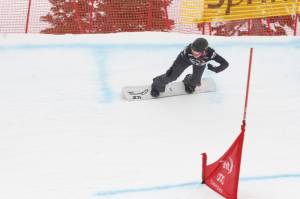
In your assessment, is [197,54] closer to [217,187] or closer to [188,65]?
[188,65]

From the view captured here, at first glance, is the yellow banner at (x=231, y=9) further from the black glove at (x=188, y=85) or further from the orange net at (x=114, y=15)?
the black glove at (x=188, y=85)

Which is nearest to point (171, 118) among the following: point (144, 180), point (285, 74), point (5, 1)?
point (144, 180)

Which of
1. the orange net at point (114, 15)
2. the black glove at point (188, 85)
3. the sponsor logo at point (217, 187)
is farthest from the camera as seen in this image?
the orange net at point (114, 15)

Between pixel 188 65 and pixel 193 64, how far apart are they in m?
0.10

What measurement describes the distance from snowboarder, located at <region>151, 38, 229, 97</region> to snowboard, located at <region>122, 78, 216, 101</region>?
106mm

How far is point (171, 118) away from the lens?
9273 millimetres

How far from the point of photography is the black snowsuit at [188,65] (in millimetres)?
8719

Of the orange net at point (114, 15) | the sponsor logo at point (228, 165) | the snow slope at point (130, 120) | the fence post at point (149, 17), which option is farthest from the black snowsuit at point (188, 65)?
the fence post at point (149, 17)

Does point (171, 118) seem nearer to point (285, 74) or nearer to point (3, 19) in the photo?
point (285, 74)

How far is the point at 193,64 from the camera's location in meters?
8.91

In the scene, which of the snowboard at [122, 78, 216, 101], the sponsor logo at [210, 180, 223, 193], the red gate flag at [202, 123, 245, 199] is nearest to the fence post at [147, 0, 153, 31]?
the snowboard at [122, 78, 216, 101]

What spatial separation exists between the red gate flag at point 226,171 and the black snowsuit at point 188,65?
1.54 meters

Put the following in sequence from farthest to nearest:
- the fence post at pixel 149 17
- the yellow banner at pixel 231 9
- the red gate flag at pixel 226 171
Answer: the fence post at pixel 149 17 → the yellow banner at pixel 231 9 → the red gate flag at pixel 226 171

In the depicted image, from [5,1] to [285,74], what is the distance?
521cm
